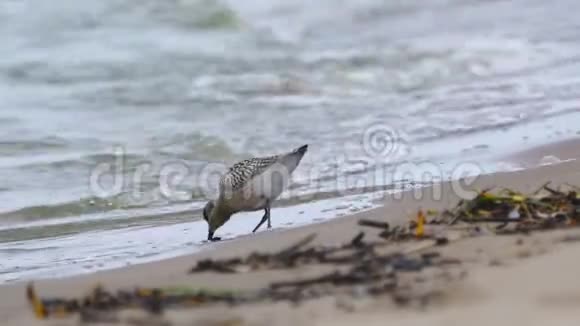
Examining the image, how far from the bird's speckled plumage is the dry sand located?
121cm

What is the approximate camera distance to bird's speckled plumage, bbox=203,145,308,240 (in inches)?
273

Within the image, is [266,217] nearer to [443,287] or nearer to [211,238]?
[211,238]

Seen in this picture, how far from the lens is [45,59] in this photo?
13406mm

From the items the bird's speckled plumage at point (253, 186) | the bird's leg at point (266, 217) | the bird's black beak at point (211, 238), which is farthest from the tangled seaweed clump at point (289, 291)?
the bird's speckled plumage at point (253, 186)

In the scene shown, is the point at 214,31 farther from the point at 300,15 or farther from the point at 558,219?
the point at 558,219

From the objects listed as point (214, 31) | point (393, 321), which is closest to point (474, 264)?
point (393, 321)

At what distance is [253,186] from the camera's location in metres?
7.00

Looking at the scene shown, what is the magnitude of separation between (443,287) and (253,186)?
3.07 meters

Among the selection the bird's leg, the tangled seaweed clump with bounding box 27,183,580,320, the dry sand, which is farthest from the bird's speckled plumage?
the tangled seaweed clump with bounding box 27,183,580,320

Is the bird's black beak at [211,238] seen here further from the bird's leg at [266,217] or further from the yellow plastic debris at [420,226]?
the yellow plastic debris at [420,226]

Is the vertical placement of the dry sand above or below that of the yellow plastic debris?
below

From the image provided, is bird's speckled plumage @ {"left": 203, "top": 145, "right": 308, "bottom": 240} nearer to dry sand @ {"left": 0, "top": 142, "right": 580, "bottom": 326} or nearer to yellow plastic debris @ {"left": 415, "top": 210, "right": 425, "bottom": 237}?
dry sand @ {"left": 0, "top": 142, "right": 580, "bottom": 326}

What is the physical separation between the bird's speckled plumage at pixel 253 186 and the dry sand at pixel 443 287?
121 centimetres

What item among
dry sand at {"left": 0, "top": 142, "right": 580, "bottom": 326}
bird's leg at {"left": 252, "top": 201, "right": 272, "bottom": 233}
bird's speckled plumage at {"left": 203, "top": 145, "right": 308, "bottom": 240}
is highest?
bird's speckled plumage at {"left": 203, "top": 145, "right": 308, "bottom": 240}
